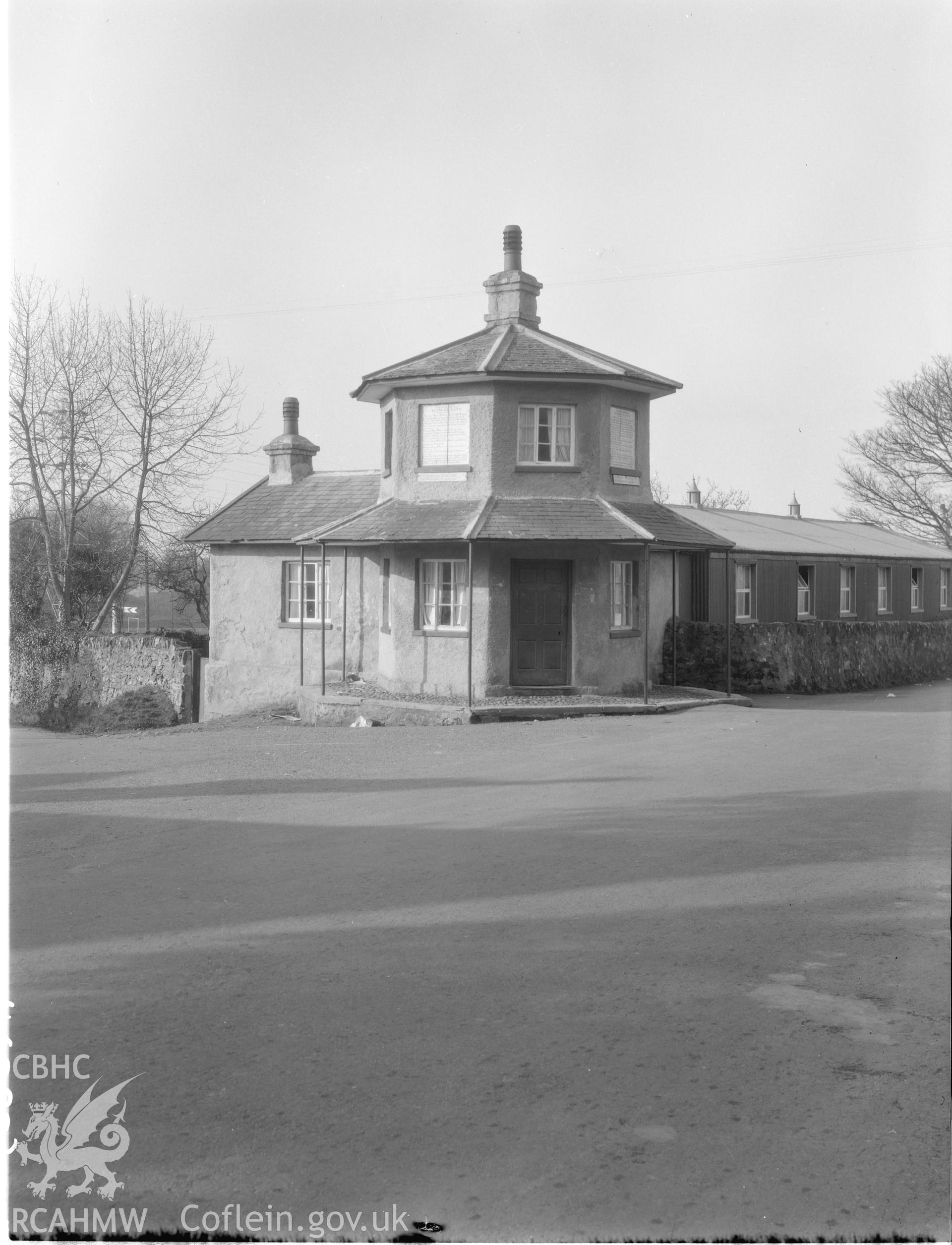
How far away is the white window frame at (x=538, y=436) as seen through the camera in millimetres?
22312

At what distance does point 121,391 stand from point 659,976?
Answer: 94.3 ft

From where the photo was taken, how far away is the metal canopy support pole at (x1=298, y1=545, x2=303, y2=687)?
25.6 m

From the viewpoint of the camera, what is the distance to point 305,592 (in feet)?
91.5

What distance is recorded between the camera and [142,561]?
125ft

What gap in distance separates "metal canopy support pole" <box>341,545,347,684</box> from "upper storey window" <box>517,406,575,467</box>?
4.81 metres

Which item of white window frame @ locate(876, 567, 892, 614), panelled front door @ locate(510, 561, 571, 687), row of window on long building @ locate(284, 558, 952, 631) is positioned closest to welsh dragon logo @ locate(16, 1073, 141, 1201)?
panelled front door @ locate(510, 561, 571, 687)

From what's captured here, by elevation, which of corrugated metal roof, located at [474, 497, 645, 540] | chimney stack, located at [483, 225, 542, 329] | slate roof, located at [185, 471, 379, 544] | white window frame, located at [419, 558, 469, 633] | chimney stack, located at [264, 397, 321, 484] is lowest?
white window frame, located at [419, 558, 469, 633]

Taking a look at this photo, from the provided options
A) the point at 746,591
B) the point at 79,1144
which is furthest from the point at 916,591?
the point at 79,1144

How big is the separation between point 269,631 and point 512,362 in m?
9.83

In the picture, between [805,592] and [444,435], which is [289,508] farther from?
[805,592]

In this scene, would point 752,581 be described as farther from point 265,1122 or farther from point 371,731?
point 265,1122

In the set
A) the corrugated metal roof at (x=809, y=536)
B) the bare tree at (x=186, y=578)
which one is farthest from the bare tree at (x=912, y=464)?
the bare tree at (x=186, y=578)

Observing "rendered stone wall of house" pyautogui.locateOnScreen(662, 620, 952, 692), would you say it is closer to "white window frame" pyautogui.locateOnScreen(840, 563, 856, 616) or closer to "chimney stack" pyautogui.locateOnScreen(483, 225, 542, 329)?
"white window frame" pyautogui.locateOnScreen(840, 563, 856, 616)

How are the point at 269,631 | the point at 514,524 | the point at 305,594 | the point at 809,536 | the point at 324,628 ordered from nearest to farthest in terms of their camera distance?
the point at 514,524
the point at 324,628
the point at 305,594
the point at 269,631
the point at 809,536
